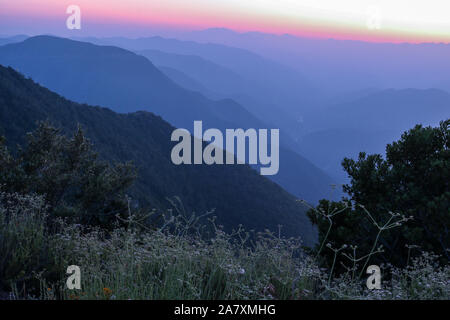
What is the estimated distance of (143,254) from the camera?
344 centimetres

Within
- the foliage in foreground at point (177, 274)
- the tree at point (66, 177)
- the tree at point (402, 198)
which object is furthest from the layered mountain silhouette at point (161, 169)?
the foliage in foreground at point (177, 274)

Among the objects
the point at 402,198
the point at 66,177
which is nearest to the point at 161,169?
the point at 66,177

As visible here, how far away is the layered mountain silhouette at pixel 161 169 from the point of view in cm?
4804

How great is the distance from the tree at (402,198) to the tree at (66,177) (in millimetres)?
6101

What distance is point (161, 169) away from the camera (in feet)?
201

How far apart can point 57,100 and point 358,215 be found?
5971cm

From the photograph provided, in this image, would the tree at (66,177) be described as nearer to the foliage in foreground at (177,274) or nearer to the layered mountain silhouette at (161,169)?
the foliage in foreground at (177,274)

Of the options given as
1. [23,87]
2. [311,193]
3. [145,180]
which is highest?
[23,87]

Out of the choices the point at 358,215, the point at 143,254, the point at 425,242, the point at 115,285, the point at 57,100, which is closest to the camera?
the point at 115,285

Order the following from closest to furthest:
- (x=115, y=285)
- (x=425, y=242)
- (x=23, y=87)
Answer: (x=115, y=285) < (x=425, y=242) < (x=23, y=87)

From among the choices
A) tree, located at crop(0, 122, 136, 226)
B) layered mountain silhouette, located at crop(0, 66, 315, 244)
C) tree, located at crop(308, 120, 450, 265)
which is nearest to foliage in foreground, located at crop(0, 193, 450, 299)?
tree, located at crop(308, 120, 450, 265)
